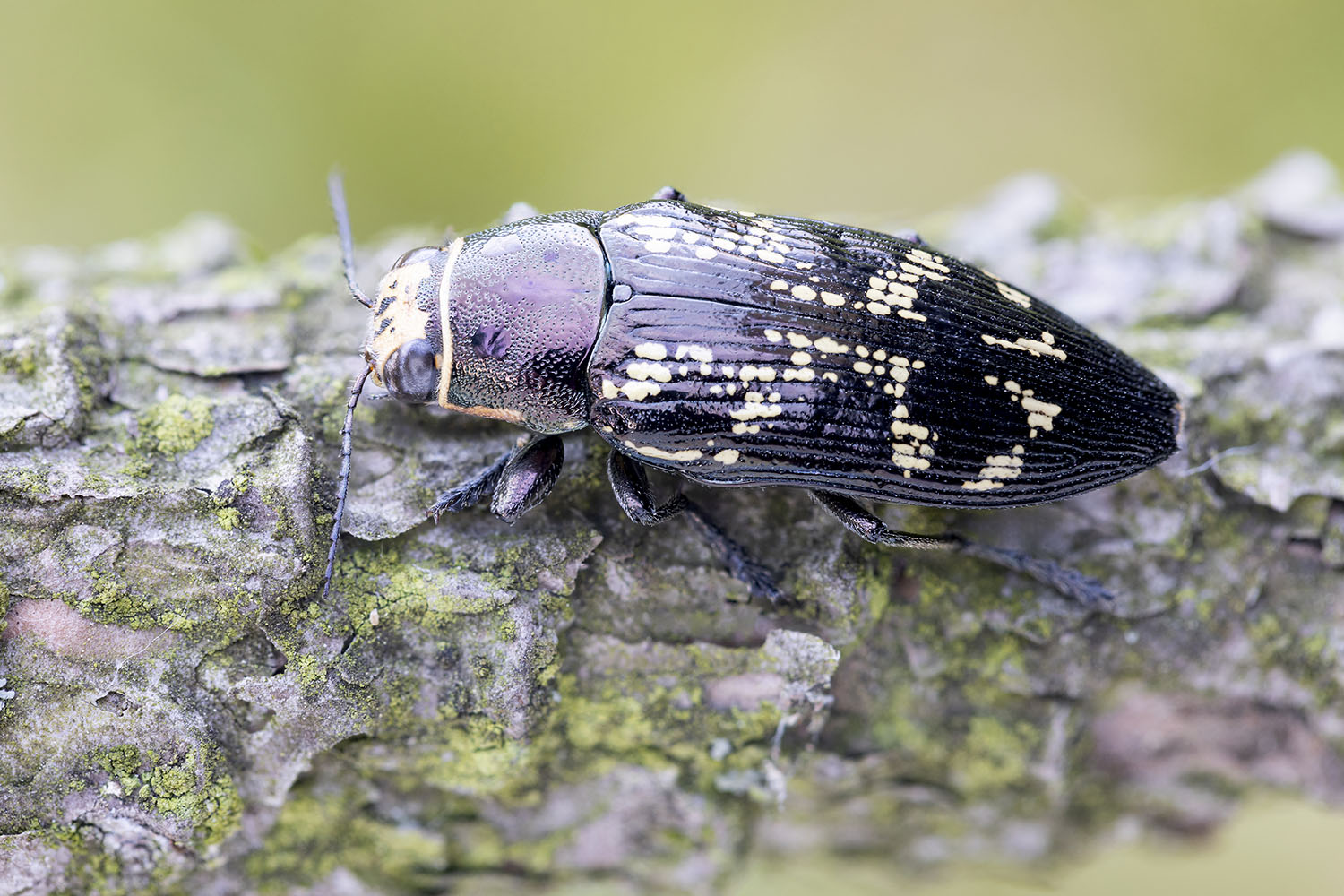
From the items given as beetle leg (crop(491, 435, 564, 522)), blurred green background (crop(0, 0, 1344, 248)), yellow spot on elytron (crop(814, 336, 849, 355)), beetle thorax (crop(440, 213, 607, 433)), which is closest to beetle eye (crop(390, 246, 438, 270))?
beetle thorax (crop(440, 213, 607, 433))

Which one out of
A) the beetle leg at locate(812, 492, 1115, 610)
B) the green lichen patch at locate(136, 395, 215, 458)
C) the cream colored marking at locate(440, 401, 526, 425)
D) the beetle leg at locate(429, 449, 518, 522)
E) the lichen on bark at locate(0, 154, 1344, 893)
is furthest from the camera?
the cream colored marking at locate(440, 401, 526, 425)

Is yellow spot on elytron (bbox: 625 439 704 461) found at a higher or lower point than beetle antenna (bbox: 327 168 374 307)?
lower

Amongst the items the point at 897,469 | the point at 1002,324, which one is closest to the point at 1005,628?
the point at 897,469

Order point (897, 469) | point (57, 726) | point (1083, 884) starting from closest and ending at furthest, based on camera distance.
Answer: point (57, 726), point (897, 469), point (1083, 884)

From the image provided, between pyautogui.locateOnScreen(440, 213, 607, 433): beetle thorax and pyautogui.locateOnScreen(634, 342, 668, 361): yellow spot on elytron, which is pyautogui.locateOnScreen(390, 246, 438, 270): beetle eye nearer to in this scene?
pyautogui.locateOnScreen(440, 213, 607, 433): beetle thorax

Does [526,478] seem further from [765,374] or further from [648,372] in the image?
[765,374]

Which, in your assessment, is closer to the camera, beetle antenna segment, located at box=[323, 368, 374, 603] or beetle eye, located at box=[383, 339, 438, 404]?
beetle antenna segment, located at box=[323, 368, 374, 603]

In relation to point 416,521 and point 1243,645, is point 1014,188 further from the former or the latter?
point 416,521
